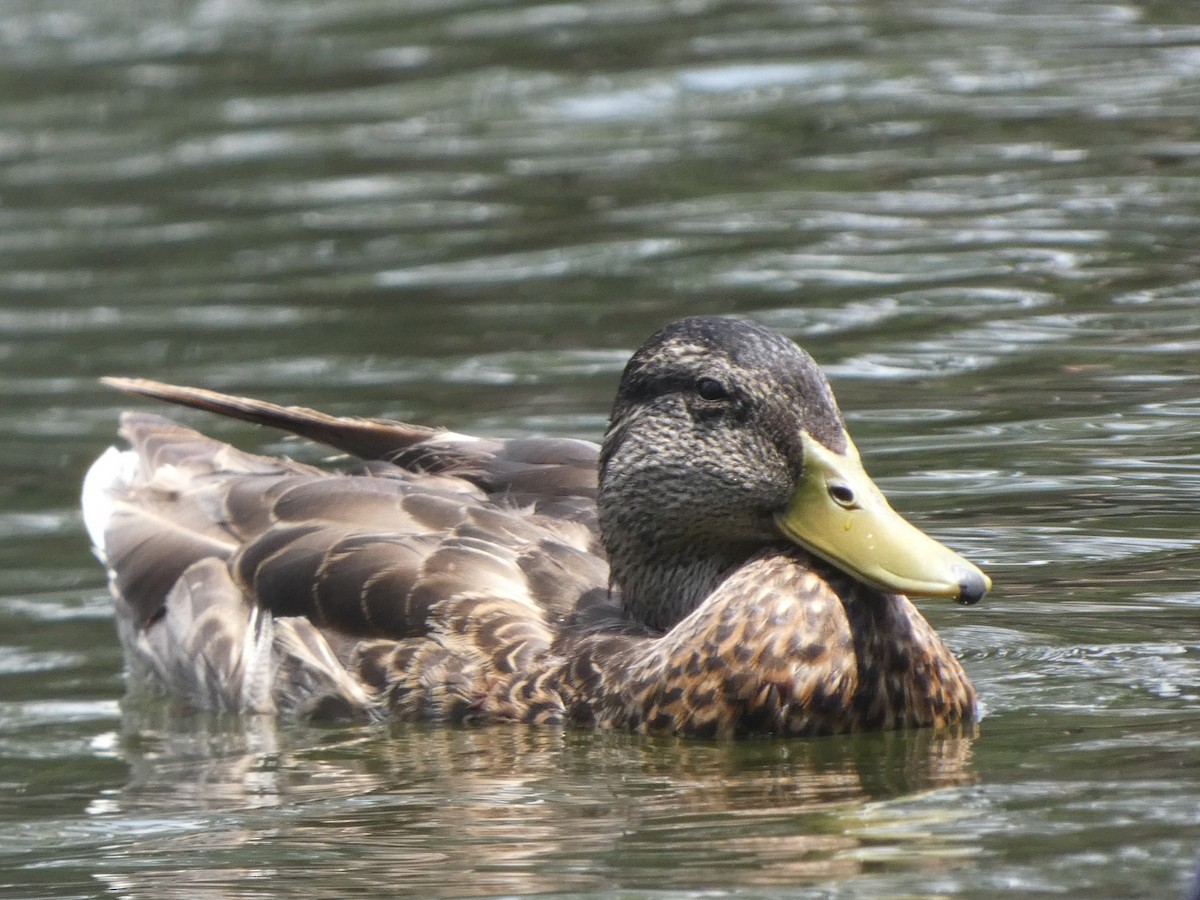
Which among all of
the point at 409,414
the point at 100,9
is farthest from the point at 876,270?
the point at 100,9

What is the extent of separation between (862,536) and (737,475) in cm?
45

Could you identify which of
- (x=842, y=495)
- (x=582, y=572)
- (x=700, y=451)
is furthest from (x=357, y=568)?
(x=842, y=495)

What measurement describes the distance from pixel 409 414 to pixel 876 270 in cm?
240

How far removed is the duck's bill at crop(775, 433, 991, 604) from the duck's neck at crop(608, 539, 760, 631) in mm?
367

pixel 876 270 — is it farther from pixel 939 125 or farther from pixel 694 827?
pixel 694 827

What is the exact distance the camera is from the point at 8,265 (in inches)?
531

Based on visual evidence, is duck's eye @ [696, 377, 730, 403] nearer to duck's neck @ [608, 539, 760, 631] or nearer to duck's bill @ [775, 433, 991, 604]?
duck's bill @ [775, 433, 991, 604]

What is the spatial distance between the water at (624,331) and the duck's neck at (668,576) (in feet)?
1.62

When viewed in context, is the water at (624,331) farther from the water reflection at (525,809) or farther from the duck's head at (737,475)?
the duck's head at (737,475)

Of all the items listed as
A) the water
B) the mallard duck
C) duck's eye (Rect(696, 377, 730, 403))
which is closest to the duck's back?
the mallard duck

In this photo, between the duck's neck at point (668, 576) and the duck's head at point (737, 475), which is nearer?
the duck's head at point (737, 475)

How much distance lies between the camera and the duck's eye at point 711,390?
261 inches

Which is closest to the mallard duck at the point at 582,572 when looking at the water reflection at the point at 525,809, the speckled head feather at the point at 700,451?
the speckled head feather at the point at 700,451

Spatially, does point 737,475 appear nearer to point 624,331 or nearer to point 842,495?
point 842,495
